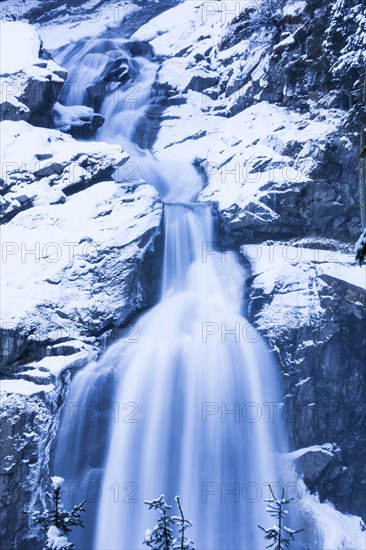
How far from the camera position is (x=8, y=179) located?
19781 mm

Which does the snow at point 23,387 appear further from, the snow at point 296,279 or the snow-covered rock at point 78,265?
the snow at point 296,279

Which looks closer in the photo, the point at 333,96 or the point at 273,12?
the point at 333,96

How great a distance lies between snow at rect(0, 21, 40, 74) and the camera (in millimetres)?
23203

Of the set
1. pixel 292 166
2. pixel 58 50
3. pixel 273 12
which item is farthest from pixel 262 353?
pixel 58 50

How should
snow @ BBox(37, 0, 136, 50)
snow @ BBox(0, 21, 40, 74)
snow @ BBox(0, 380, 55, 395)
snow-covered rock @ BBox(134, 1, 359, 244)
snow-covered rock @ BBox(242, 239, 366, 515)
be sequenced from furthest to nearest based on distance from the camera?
1. snow @ BBox(37, 0, 136, 50)
2. snow @ BBox(0, 21, 40, 74)
3. snow-covered rock @ BBox(134, 1, 359, 244)
4. snow-covered rock @ BBox(242, 239, 366, 515)
5. snow @ BBox(0, 380, 55, 395)

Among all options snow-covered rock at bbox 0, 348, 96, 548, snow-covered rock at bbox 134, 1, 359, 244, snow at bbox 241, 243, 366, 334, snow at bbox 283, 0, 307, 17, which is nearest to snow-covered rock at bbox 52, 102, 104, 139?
snow-covered rock at bbox 134, 1, 359, 244

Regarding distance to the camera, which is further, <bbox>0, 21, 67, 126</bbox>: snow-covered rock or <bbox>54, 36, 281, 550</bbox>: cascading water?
<bbox>0, 21, 67, 126</bbox>: snow-covered rock

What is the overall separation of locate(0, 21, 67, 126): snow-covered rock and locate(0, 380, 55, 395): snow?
11.1 metres

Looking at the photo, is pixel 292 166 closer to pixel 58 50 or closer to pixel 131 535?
pixel 131 535

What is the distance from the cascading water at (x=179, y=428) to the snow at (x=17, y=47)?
466 inches

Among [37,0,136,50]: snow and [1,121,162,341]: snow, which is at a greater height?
[37,0,136,50]: snow

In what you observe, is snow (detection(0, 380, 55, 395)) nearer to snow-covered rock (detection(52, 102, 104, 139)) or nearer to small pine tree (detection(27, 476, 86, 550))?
small pine tree (detection(27, 476, 86, 550))

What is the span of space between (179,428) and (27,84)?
14502 millimetres

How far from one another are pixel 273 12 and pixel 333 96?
5864mm
